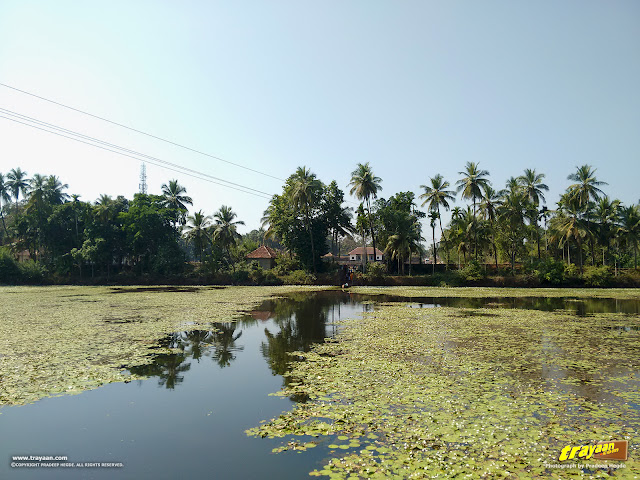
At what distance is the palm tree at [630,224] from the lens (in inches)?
1955

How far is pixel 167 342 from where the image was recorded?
47.3ft

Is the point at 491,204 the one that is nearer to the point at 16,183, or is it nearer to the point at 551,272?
the point at 551,272

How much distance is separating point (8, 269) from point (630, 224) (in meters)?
83.0

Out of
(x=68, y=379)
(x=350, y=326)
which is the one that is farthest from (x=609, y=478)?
(x=350, y=326)

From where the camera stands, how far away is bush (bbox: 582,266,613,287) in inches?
1692

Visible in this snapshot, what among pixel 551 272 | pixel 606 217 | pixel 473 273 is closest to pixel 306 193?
pixel 473 273

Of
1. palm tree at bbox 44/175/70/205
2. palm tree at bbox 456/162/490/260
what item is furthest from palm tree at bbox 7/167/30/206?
palm tree at bbox 456/162/490/260

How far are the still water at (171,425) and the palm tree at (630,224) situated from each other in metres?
55.4

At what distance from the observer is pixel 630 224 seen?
50469mm

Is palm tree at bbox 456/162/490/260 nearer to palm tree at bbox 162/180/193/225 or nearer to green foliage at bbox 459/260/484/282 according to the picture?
green foliage at bbox 459/260/484/282

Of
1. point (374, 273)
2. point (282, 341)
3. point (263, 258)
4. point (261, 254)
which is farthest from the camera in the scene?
point (261, 254)

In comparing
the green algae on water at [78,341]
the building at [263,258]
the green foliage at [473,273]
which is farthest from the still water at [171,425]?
the building at [263,258]

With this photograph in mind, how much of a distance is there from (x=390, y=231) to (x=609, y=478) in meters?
47.4

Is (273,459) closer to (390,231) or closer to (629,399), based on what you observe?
(629,399)
